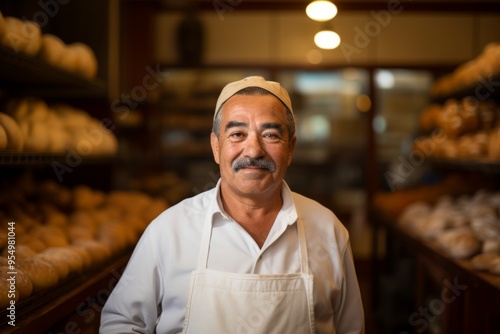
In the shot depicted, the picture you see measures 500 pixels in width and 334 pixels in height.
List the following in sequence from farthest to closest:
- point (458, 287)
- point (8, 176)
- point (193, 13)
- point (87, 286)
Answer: point (193, 13)
point (8, 176)
point (458, 287)
point (87, 286)

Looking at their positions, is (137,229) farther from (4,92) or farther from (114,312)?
(114,312)

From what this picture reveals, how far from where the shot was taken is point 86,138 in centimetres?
282

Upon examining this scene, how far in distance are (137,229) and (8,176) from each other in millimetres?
719

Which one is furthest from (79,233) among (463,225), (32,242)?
(463,225)

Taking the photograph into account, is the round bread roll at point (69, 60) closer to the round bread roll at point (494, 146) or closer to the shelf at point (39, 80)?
the shelf at point (39, 80)

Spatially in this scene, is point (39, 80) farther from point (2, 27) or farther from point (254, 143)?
point (254, 143)

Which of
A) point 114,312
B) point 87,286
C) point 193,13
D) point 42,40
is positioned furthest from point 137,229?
point 193,13

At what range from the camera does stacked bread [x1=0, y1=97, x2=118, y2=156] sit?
203 cm

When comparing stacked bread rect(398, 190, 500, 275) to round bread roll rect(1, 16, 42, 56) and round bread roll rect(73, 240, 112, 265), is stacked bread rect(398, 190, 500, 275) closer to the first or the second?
round bread roll rect(73, 240, 112, 265)

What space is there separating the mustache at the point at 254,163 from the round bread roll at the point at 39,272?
814mm

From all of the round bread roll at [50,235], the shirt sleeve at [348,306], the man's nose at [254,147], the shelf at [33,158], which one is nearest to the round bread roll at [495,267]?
the shirt sleeve at [348,306]

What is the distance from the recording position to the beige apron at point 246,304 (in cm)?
A: 147

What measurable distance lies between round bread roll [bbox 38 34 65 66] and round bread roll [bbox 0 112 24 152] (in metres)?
0.39

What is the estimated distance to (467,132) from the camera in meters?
3.48
